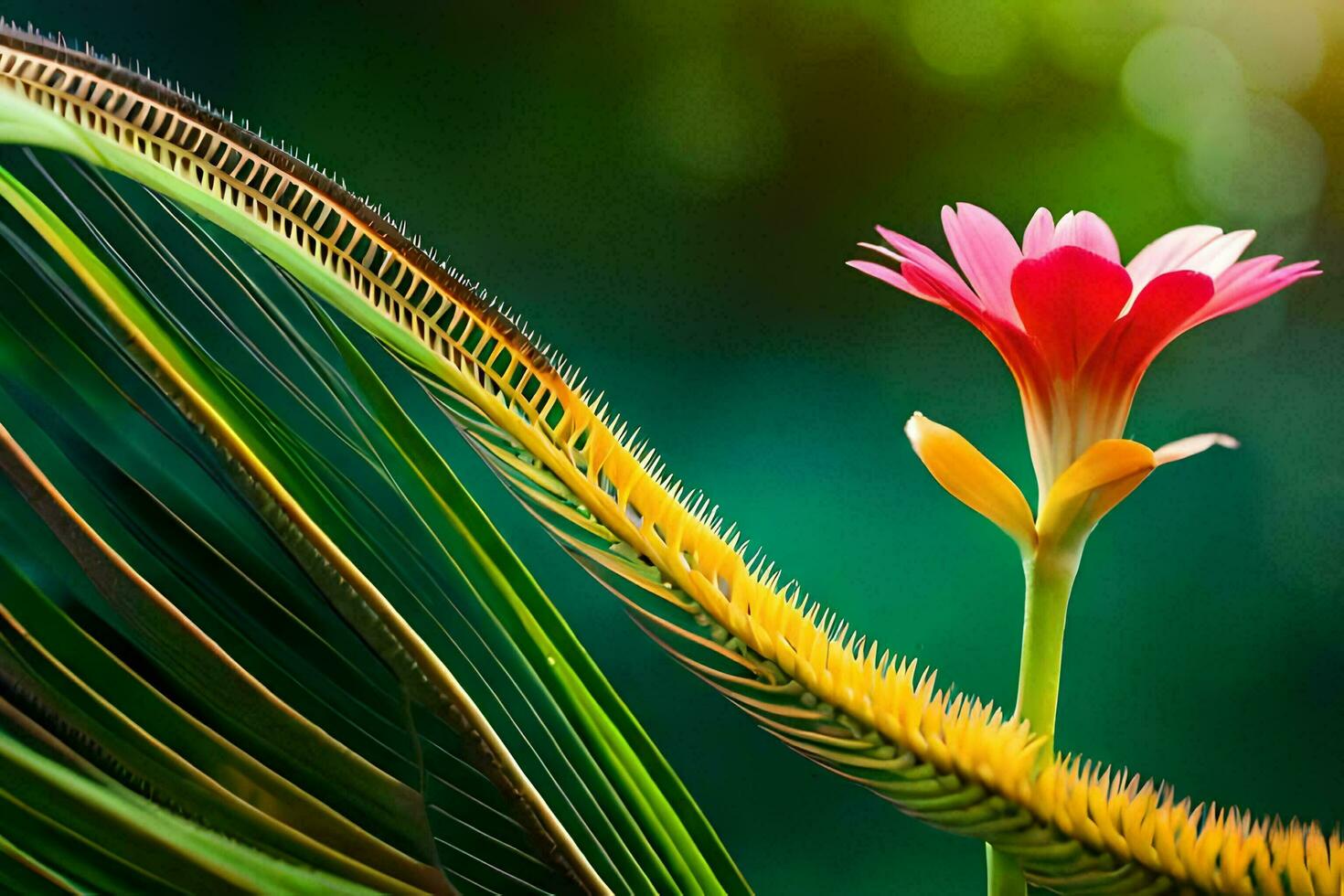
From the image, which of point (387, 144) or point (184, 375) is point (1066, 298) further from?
point (387, 144)

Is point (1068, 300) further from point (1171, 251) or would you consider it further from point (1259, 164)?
point (1259, 164)

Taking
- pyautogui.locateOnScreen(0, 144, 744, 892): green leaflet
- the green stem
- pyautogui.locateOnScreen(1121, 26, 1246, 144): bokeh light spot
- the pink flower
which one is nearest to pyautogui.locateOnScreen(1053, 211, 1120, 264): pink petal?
the pink flower

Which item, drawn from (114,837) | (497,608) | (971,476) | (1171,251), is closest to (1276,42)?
(1171,251)

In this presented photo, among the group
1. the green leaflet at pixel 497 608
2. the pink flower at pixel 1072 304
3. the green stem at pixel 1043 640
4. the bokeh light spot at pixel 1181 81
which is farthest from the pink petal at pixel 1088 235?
the bokeh light spot at pixel 1181 81

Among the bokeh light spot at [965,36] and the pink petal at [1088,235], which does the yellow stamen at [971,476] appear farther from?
the bokeh light spot at [965,36]

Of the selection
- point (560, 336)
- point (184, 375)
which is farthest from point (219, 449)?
point (560, 336)

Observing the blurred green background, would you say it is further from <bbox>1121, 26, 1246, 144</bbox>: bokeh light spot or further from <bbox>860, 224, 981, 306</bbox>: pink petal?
<bbox>860, 224, 981, 306</bbox>: pink petal
